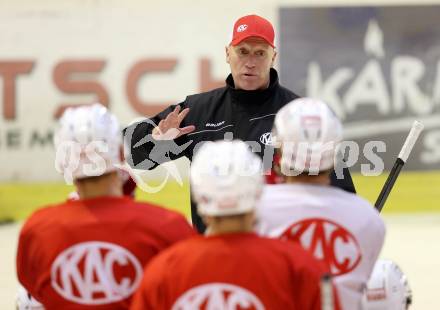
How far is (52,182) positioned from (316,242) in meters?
7.93

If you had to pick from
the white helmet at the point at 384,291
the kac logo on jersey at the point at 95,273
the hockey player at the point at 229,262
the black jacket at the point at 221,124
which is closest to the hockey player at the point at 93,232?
the kac logo on jersey at the point at 95,273

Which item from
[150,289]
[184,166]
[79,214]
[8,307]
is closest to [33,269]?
[79,214]

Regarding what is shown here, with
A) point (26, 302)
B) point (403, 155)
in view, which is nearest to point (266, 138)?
point (403, 155)

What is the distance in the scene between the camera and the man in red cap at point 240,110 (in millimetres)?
4734

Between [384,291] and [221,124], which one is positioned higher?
[221,124]

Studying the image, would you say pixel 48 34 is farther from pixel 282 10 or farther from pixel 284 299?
pixel 284 299

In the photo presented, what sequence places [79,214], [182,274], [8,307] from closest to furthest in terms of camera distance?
[182,274] < [79,214] < [8,307]

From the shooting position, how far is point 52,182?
10.8 metres

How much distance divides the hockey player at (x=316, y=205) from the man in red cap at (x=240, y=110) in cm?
159

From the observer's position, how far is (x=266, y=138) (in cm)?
467

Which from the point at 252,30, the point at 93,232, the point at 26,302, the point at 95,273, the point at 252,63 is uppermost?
the point at 252,30

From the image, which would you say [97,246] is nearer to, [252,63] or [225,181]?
[225,181]

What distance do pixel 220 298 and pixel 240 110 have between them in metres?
2.19

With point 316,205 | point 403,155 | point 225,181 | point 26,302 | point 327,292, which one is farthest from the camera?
point 403,155
